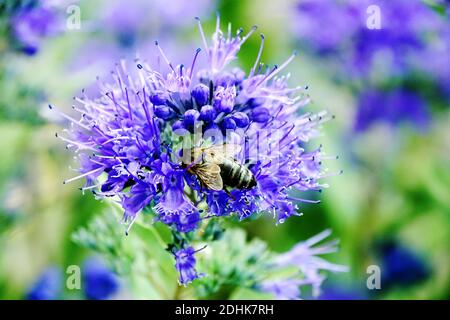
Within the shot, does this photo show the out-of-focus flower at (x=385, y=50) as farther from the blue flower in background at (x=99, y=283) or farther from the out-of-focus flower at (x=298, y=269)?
the blue flower in background at (x=99, y=283)

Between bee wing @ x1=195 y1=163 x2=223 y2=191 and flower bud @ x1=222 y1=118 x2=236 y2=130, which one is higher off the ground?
flower bud @ x1=222 y1=118 x2=236 y2=130

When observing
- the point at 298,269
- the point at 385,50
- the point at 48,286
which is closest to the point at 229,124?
the point at 298,269

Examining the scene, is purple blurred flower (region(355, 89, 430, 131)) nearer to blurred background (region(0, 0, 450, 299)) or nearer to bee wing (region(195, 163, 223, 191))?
blurred background (region(0, 0, 450, 299))

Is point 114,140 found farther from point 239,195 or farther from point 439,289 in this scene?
point 439,289

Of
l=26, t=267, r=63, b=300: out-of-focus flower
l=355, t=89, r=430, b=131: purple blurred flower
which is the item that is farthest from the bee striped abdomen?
l=355, t=89, r=430, b=131: purple blurred flower

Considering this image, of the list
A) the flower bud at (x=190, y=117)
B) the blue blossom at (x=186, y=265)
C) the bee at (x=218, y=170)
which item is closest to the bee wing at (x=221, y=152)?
the bee at (x=218, y=170)

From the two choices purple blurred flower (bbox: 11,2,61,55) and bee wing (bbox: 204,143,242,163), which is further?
purple blurred flower (bbox: 11,2,61,55)

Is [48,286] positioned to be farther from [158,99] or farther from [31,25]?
[158,99]

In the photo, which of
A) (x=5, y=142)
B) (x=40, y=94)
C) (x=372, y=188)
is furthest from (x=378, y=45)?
(x=5, y=142)
